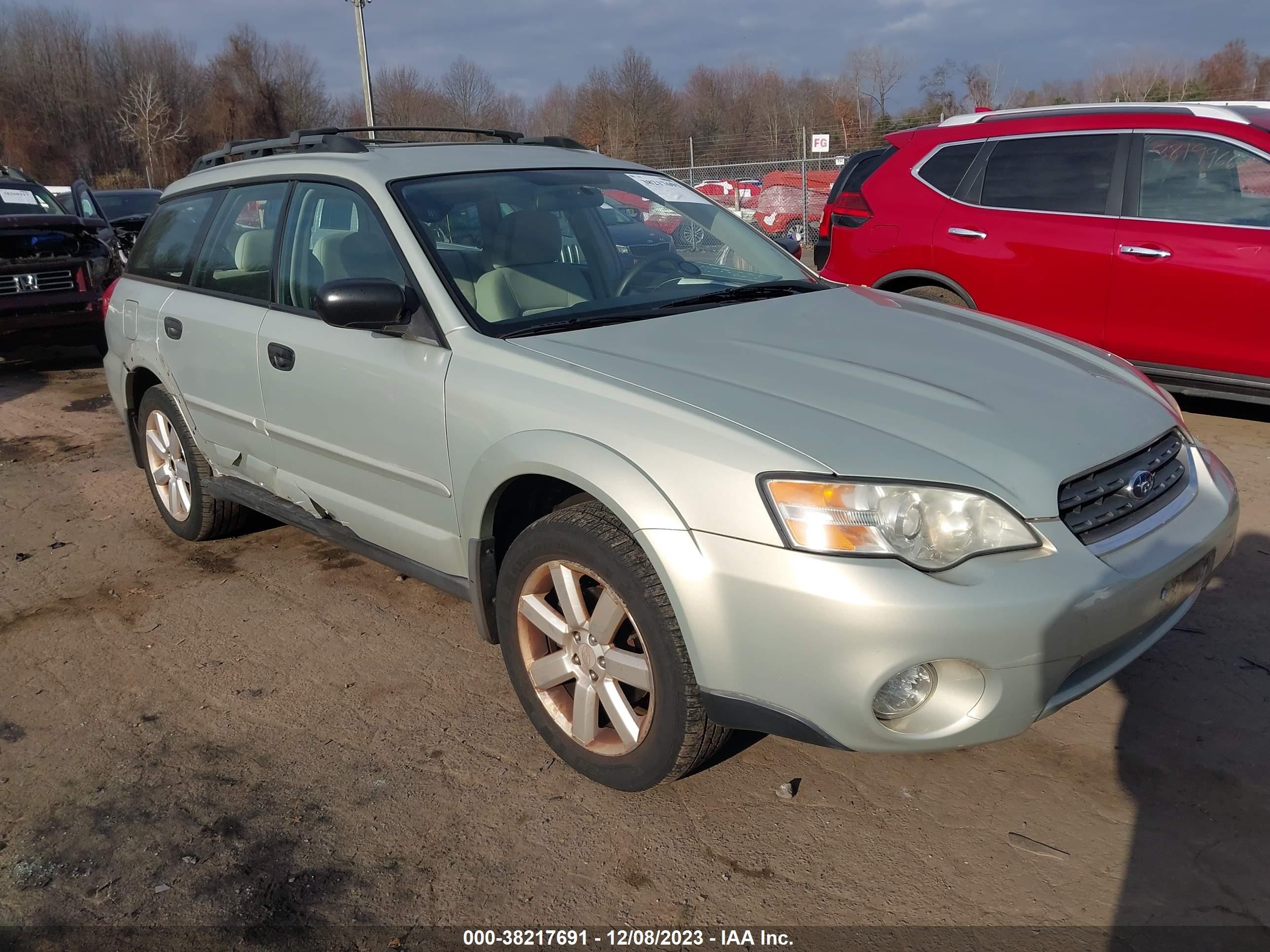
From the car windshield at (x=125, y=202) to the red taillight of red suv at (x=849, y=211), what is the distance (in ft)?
37.5

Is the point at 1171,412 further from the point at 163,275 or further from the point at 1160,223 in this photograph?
the point at 163,275

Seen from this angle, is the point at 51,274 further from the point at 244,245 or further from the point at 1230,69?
the point at 1230,69

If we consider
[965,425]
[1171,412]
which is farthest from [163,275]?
[1171,412]

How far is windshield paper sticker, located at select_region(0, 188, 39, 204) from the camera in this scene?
32.7 feet

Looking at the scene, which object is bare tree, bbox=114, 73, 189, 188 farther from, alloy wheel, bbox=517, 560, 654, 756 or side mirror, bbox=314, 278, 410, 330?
alloy wheel, bbox=517, 560, 654, 756

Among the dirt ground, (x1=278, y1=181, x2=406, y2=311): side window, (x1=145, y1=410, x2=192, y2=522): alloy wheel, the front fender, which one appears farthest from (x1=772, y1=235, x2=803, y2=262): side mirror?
(x1=145, y1=410, x2=192, y2=522): alloy wheel

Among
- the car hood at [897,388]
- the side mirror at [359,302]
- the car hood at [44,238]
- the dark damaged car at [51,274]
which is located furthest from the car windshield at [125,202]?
the car hood at [897,388]

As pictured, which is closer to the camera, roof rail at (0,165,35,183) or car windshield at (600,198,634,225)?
car windshield at (600,198,634,225)

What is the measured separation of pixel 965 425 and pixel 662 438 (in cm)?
76

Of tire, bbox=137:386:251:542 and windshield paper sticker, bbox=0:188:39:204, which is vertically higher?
windshield paper sticker, bbox=0:188:39:204

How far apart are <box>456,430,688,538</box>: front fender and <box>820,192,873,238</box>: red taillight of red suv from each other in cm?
457

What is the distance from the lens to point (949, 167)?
6.37m

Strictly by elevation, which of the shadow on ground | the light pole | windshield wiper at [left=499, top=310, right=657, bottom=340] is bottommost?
the shadow on ground

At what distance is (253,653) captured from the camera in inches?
145
